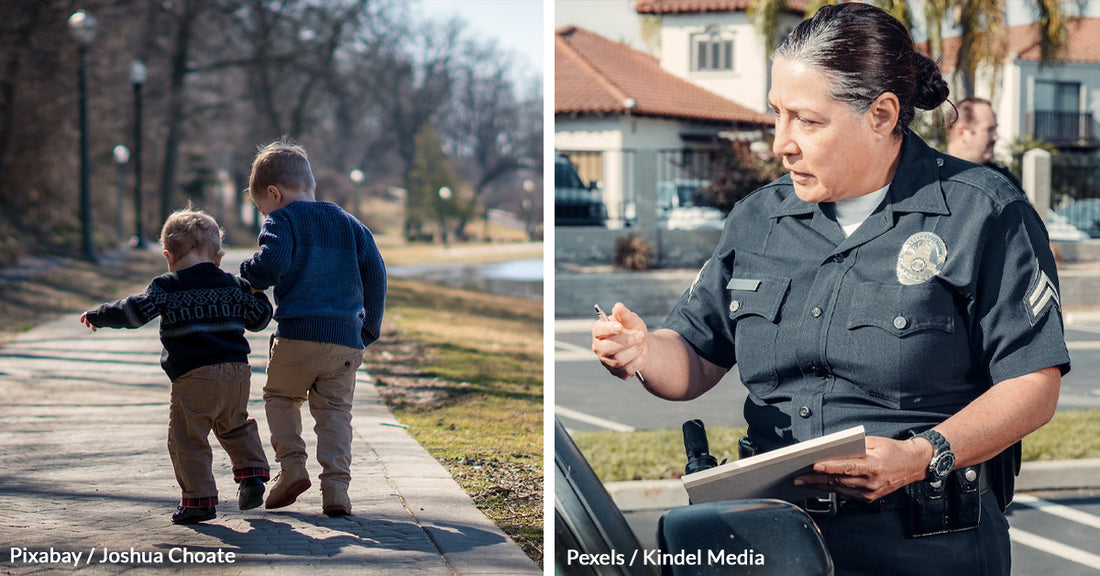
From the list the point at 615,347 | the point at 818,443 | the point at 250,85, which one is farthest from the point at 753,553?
the point at 250,85

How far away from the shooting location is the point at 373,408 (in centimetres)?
665

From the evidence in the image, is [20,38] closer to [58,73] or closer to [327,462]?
[58,73]

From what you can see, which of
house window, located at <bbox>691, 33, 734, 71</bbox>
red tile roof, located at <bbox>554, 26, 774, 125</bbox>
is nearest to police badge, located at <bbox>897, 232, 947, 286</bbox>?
red tile roof, located at <bbox>554, 26, 774, 125</bbox>

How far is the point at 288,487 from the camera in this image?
13.1ft

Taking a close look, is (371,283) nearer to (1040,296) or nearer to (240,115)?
(1040,296)

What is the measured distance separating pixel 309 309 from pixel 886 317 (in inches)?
95.2

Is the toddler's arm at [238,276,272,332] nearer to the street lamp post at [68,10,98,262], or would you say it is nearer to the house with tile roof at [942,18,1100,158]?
the street lamp post at [68,10,98,262]

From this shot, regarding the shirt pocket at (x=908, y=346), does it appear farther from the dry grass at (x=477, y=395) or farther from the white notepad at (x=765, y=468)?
the dry grass at (x=477, y=395)

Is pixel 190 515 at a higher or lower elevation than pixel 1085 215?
lower

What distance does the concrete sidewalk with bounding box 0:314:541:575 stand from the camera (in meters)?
3.49

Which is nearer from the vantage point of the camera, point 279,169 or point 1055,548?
point 279,169

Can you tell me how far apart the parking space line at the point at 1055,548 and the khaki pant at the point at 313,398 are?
9.97ft

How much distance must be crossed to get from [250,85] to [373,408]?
3584 centimetres

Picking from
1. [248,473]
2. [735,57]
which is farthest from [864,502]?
[735,57]
